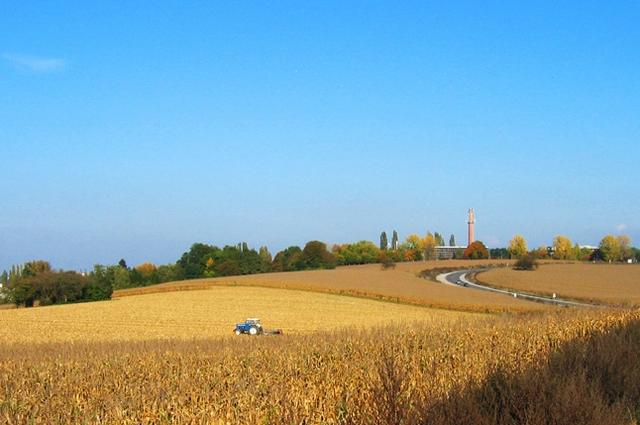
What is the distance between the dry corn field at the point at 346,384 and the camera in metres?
6.35

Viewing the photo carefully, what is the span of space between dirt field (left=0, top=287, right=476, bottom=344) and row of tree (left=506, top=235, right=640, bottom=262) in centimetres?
11542

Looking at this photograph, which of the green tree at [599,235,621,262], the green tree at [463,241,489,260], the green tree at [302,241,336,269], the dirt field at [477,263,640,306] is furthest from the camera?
the green tree at [463,241,489,260]

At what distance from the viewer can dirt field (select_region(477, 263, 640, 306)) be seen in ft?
234

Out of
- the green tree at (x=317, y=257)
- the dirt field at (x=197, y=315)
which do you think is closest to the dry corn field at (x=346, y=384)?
the dirt field at (x=197, y=315)

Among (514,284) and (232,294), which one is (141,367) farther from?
(514,284)

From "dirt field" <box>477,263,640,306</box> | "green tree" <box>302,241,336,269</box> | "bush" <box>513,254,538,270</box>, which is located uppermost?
"green tree" <box>302,241,336,269</box>

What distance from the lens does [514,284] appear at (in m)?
86.9

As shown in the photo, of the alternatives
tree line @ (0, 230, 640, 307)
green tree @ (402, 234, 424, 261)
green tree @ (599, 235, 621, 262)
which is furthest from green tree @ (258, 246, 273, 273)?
green tree @ (599, 235, 621, 262)

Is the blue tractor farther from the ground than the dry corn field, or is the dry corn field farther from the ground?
the dry corn field

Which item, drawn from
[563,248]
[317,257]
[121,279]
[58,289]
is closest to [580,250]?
[563,248]

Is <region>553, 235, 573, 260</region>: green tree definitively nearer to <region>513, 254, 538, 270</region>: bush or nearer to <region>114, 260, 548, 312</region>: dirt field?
<region>513, 254, 538, 270</region>: bush

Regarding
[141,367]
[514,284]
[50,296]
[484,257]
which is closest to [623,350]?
[141,367]

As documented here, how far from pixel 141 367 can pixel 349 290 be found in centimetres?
5511

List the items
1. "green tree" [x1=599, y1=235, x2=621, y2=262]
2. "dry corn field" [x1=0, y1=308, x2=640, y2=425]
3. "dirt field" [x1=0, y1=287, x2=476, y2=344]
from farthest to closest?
"green tree" [x1=599, y1=235, x2=621, y2=262] < "dirt field" [x1=0, y1=287, x2=476, y2=344] < "dry corn field" [x1=0, y1=308, x2=640, y2=425]
